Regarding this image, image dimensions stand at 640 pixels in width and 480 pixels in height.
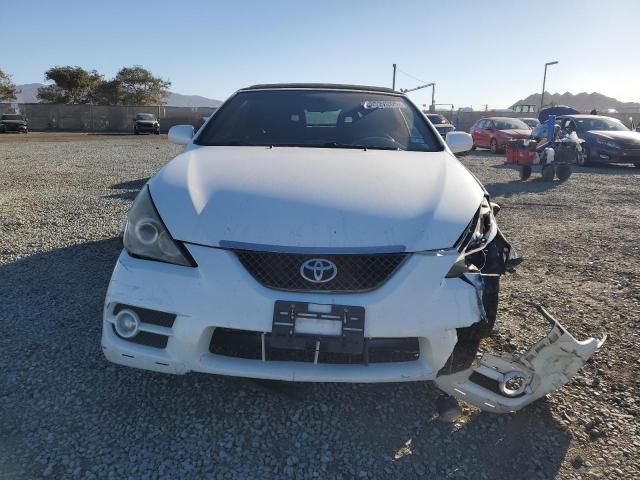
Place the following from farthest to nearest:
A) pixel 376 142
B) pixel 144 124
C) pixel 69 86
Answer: pixel 69 86 < pixel 144 124 < pixel 376 142

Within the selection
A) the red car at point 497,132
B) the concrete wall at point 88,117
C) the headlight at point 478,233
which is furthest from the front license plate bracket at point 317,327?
the concrete wall at point 88,117

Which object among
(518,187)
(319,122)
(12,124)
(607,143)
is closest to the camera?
(319,122)

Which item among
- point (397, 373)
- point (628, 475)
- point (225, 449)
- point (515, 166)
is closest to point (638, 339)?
point (628, 475)

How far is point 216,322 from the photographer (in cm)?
197

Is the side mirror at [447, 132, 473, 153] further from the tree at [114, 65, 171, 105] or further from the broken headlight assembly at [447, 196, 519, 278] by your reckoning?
the tree at [114, 65, 171, 105]

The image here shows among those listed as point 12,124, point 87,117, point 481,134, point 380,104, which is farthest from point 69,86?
point 380,104

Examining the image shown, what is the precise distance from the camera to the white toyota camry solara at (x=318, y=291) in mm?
1968

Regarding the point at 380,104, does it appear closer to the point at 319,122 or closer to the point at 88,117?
the point at 319,122

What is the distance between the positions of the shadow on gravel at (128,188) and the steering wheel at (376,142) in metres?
4.87

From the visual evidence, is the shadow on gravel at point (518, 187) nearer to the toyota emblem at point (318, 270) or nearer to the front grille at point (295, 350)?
the front grille at point (295, 350)

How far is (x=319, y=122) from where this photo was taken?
3553mm

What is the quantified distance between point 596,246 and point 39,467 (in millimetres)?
5293

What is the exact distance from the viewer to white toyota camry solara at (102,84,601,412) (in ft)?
6.46

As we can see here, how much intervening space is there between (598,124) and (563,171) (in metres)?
5.19
